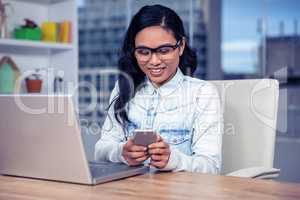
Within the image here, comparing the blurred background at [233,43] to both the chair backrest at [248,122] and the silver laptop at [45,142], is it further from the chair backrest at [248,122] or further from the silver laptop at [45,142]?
the silver laptop at [45,142]

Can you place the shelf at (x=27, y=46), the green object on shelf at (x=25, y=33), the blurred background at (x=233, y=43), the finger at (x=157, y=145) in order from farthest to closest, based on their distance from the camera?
the blurred background at (x=233, y=43) → the green object on shelf at (x=25, y=33) → the shelf at (x=27, y=46) → the finger at (x=157, y=145)

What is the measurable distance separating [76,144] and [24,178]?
0.77ft

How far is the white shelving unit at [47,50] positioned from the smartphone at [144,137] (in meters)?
2.00

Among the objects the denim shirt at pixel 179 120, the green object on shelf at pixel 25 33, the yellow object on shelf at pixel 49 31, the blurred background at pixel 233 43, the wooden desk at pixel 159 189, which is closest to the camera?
the wooden desk at pixel 159 189

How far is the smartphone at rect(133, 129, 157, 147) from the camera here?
1167 millimetres

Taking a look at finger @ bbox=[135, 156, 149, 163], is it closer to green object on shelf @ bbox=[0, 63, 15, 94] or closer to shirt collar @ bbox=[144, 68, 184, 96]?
shirt collar @ bbox=[144, 68, 184, 96]

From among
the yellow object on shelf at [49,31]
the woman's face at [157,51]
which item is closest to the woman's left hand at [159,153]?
the woman's face at [157,51]

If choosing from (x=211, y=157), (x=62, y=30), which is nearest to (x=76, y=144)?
(x=211, y=157)

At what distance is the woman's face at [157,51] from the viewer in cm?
153

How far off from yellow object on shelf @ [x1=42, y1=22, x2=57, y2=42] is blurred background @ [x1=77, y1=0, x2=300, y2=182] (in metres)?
1.81

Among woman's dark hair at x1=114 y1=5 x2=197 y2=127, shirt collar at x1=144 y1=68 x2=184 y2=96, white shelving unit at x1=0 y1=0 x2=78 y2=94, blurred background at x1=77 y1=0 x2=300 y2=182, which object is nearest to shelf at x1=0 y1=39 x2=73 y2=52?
white shelving unit at x1=0 y1=0 x2=78 y2=94

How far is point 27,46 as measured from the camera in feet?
9.79

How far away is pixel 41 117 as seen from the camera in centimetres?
103

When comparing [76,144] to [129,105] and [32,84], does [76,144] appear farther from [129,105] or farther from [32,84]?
[32,84]
